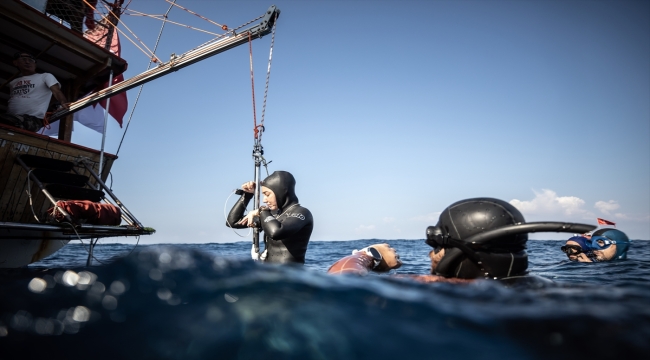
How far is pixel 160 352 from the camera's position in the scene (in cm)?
163

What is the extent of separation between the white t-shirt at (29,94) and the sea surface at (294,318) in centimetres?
647

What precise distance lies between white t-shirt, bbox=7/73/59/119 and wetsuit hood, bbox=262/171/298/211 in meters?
5.86

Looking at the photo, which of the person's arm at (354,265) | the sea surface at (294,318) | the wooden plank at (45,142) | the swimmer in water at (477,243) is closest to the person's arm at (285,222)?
the person's arm at (354,265)

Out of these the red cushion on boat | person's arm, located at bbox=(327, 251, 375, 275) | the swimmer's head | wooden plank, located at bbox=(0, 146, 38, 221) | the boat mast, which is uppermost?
the boat mast

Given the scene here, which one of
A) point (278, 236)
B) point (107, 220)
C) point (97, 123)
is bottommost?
point (278, 236)

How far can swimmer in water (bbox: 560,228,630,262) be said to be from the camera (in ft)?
26.0

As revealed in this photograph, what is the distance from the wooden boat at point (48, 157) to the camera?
20.3 feet

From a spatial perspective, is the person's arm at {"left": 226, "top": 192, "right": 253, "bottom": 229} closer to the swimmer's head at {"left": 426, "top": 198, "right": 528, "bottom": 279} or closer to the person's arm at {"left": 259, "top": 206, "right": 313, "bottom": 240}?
the person's arm at {"left": 259, "top": 206, "right": 313, "bottom": 240}

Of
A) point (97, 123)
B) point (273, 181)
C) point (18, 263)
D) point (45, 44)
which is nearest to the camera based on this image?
point (273, 181)

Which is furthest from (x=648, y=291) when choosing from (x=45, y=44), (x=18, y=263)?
(x=45, y=44)

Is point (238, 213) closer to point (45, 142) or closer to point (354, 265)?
point (354, 265)

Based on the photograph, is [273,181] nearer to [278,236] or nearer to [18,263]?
[278,236]

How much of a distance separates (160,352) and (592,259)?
10201mm

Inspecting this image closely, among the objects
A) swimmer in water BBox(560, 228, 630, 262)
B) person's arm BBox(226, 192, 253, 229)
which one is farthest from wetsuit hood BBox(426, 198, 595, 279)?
swimmer in water BBox(560, 228, 630, 262)
